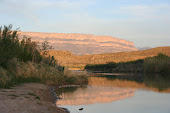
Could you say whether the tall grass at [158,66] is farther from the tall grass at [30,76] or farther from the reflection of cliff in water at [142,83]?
the tall grass at [30,76]

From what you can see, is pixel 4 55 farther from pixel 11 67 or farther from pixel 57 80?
pixel 57 80

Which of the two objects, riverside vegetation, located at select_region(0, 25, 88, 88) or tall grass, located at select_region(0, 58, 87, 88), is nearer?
tall grass, located at select_region(0, 58, 87, 88)

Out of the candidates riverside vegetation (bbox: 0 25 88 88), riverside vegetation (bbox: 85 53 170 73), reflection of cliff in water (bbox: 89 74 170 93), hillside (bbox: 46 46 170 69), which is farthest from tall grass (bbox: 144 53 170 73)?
hillside (bbox: 46 46 170 69)

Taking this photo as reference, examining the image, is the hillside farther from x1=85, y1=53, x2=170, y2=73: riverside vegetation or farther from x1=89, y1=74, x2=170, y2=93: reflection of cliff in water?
x1=89, y1=74, x2=170, y2=93: reflection of cliff in water

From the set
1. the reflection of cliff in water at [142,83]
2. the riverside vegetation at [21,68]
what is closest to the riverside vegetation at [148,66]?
the reflection of cliff in water at [142,83]

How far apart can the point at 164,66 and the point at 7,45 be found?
29.6 meters

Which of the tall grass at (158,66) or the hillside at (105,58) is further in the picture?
the hillside at (105,58)

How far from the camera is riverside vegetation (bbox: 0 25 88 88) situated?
52.1 feet

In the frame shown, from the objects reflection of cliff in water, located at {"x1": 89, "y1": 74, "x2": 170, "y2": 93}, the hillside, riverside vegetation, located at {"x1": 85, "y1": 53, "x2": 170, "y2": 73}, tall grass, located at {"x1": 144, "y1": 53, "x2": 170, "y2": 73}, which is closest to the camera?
reflection of cliff in water, located at {"x1": 89, "y1": 74, "x2": 170, "y2": 93}

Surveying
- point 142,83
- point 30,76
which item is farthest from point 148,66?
point 30,76

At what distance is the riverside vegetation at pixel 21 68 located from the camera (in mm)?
Answer: 15883

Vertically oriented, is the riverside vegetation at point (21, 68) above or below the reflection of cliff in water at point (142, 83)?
above

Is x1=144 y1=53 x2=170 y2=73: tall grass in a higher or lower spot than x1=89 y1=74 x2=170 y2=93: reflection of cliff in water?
higher

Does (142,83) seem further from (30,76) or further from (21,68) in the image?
(21,68)
